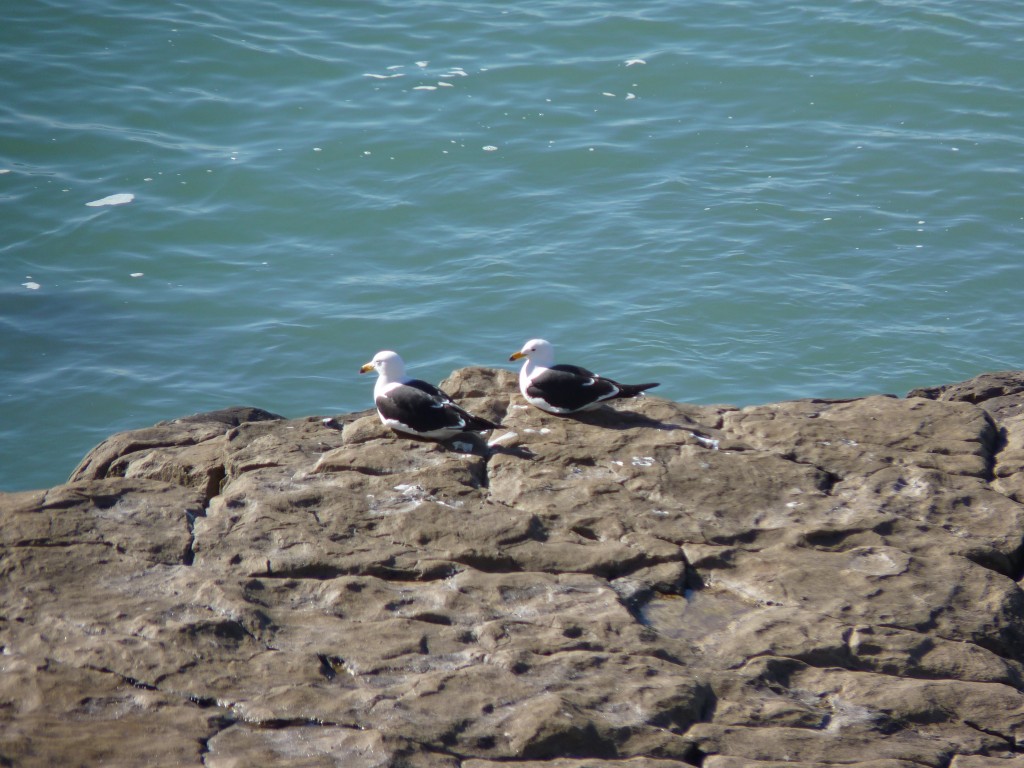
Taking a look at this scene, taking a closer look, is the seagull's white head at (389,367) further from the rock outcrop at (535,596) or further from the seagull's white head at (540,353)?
the seagull's white head at (540,353)

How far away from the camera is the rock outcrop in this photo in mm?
4664

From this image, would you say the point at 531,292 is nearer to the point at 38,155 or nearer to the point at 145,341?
the point at 145,341

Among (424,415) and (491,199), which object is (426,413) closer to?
(424,415)

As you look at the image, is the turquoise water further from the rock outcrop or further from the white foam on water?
the rock outcrop

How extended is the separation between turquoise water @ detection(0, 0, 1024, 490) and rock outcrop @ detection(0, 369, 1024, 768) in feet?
15.0

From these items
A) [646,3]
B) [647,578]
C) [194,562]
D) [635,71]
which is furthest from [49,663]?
[646,3]

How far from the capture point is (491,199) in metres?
14.8

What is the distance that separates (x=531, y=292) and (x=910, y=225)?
16.0ft

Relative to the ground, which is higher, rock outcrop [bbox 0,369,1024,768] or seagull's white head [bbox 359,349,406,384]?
seagull's white head [bbox 359,349,406,384]

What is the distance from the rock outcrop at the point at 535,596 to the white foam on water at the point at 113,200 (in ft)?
26.3

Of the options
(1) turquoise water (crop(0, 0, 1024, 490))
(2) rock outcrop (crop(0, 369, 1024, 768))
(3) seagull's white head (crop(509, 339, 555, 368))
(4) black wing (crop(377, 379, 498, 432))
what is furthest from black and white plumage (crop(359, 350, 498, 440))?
(1) turquoise water (crop(0, 0, 1024, 490))

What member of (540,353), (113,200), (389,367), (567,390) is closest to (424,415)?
(389,367)

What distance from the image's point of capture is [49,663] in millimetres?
4891

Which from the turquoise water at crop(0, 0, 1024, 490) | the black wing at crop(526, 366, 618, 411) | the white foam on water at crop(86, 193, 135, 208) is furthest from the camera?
the white foam on water at crop(86, 193, 135, 208)
